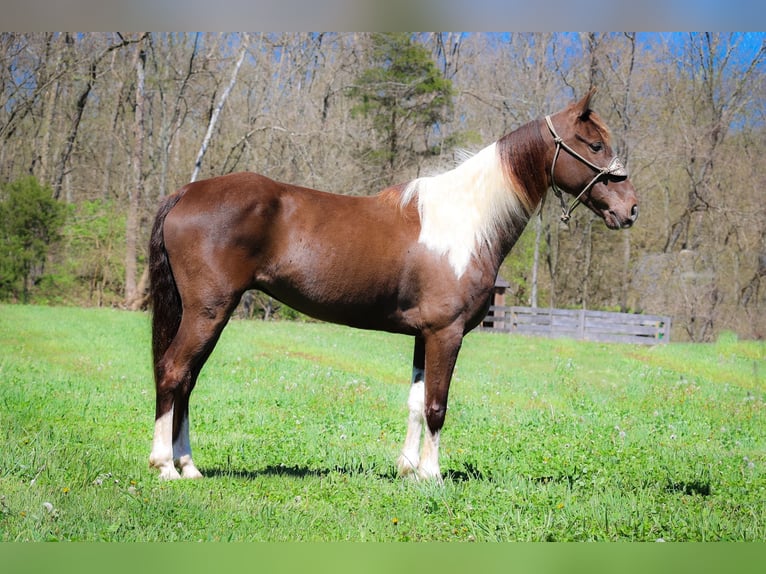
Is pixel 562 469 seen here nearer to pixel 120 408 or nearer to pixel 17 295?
pixel 120 408

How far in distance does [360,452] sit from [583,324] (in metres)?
15.9

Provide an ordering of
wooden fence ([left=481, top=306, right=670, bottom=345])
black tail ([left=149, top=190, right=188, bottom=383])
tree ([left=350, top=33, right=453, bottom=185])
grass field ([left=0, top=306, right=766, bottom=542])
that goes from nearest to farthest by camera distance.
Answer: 1. grass field ([left=0, top=306, right=766, bottom=542])
2. black tail ([left=149, top=190, right=188, bottom=383])
3. wooden fence ([left=481, top=306, right=670, bottom=345])
4. tree ([left=350, top=33, right=453, bottom=185])

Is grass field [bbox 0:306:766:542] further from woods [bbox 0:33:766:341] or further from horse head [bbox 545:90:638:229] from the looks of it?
woods [bbox 0:33:766:341]

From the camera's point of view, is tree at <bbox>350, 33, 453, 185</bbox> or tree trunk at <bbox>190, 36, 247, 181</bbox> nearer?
tree trunk at <bbox>190, 36, 247, 181</bbox>

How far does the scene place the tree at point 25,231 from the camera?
18203 mm

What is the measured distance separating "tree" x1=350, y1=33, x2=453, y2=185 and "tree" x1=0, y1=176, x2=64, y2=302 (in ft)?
30.3

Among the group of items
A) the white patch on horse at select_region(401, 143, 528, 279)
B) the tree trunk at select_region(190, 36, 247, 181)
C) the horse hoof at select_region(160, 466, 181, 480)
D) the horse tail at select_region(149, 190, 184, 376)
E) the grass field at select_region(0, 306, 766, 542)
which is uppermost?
the tree trunk at select_region(190, 36, 247, 181)

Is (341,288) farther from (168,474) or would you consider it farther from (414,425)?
(168,474)

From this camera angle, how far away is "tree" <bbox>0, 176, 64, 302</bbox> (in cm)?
1820

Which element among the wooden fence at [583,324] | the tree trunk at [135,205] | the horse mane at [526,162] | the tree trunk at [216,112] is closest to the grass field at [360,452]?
the horse mane at [526,162]

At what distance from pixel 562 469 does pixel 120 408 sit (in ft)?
15.2

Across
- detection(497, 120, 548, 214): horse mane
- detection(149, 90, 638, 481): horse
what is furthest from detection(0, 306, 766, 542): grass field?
detection(497, 120, 548, 214): horse mane

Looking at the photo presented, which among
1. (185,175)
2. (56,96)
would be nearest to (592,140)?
(185,175)
